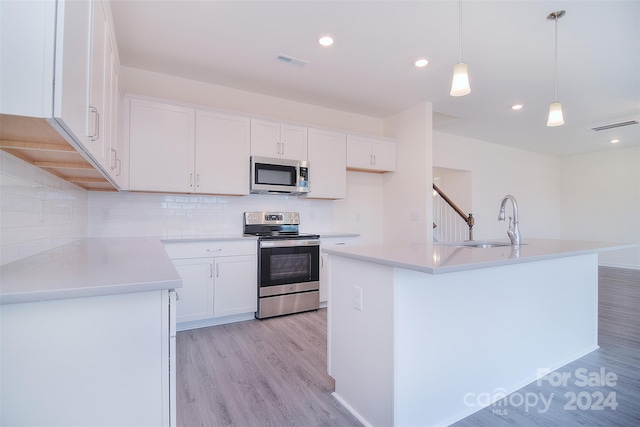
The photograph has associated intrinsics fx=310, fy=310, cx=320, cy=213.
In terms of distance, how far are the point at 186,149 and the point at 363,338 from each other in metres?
2.56

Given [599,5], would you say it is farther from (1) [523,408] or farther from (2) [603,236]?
(2) [603,236]

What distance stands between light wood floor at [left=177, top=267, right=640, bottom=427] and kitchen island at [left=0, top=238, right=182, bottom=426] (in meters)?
0.88

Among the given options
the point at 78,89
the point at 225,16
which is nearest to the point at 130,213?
the point at 225,16

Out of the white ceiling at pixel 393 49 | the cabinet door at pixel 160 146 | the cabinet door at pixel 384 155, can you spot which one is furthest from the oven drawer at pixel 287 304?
the white ceiling at pixel 393 49

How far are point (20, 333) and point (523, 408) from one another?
2397 millimetres

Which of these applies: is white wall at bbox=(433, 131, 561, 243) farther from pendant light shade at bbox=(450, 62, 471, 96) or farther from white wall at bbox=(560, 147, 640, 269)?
pendant light shade at bbox=(450, 62, 471, 96)

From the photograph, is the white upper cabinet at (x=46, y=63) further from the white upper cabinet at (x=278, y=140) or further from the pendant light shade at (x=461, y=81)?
the white upper cabinet at (x=278, y=140)

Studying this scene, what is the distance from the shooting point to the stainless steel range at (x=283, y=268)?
3328 millimetres

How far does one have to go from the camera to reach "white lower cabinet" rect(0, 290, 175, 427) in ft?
2.89

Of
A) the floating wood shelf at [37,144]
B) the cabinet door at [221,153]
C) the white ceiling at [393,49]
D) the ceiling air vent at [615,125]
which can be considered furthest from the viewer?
the ceiling air vent at [615,125]

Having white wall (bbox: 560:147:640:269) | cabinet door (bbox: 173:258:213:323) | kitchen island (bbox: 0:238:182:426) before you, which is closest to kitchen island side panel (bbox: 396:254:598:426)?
kitchen island (bbox: 0:238:182:426)

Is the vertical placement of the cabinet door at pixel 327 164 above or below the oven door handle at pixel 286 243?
above

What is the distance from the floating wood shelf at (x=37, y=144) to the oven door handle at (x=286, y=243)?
6.11 feet

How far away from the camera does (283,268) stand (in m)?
3.45
